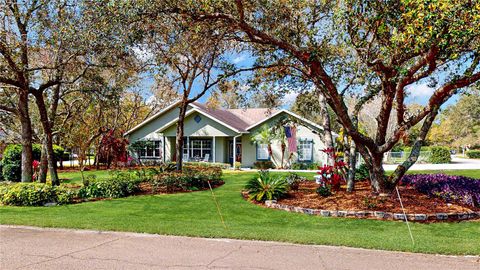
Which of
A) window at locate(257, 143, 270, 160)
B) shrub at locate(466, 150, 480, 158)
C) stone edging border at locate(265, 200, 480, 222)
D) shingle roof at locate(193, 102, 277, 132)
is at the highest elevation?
shingle roof at locate(193, 102, 277, 132)

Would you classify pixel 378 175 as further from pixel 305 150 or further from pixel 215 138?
pixel 215 138

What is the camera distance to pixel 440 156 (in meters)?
34.1

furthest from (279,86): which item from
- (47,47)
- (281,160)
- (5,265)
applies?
(281,160)

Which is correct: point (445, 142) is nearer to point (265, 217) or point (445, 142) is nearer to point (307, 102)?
point (307, 102)

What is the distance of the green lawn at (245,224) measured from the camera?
23.3ft

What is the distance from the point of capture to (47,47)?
1408 centimetres

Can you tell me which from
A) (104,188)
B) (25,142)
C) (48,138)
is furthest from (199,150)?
(104,188)

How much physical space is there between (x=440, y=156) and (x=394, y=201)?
89.1 feet

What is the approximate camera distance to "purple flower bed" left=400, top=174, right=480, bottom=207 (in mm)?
10739

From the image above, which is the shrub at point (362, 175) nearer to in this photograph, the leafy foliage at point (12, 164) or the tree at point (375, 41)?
the tree at point (375, 41)

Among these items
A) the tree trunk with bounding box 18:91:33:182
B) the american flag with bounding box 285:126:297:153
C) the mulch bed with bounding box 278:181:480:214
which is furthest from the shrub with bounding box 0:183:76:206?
the american flag with bounding box 285:126:297:153

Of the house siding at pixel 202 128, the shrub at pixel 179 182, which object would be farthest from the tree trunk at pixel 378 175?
the house siding at pixel 202 128

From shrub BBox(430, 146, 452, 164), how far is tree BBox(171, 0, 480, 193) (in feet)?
81.7

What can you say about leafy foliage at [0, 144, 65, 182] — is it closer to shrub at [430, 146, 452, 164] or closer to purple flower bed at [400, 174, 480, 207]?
purple flower bed at [400, 174, 480, 207]
